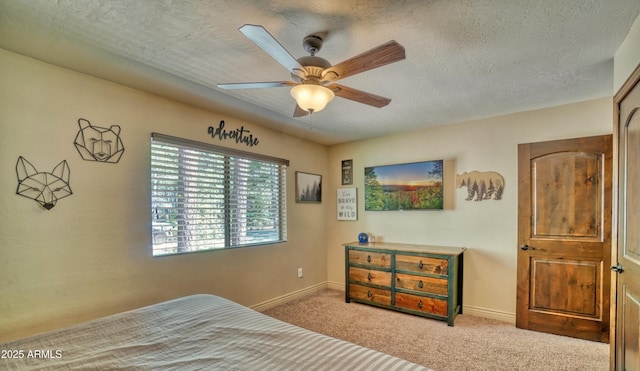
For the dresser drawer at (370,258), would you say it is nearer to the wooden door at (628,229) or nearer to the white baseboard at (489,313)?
the white baseboard at (489,313)

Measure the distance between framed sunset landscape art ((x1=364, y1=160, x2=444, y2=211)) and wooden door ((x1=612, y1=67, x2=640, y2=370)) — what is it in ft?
5.98

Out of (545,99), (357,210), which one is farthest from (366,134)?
(545,99)

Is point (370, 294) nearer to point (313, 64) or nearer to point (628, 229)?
point (628, 229)

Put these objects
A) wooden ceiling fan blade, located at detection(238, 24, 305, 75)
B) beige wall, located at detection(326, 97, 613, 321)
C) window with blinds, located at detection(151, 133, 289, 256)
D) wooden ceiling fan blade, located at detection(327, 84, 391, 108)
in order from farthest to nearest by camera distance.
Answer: beige wall, located at detection(326, 97, 613, 321) < window with blinds, located at detection(151, 133, 289, 256) < wooden ceiling fan blade, located at detection(327, 84, 391, 108) < wooden ceiling fan blade, located at detection(238, 24, 305, 75)

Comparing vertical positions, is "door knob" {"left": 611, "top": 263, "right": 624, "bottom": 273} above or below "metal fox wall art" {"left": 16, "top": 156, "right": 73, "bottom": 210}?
below

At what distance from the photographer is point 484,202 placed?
3340 millimetres

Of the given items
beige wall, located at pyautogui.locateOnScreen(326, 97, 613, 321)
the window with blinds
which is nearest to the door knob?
beige wall, located at pyautogui.locateOnScreen(326, 97, 613, 321)

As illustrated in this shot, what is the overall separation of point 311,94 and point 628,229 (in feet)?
6.74

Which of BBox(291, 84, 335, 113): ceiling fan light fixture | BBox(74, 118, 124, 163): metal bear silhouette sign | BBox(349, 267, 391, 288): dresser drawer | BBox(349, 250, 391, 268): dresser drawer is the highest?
BBox(291, 84, 335, 113): ceiling fan light fixture

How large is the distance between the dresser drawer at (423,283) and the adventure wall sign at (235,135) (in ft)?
7.84

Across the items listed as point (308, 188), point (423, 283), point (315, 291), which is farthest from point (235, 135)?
point (423, 283)

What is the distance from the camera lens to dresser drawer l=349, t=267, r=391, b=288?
350 centimetres

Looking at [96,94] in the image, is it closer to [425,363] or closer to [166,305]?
[166,305]

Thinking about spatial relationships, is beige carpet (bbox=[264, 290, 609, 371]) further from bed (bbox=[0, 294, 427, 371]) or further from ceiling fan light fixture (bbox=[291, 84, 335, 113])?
ceiling fan light fixture (bbox=[291, 84, 335, 113])
